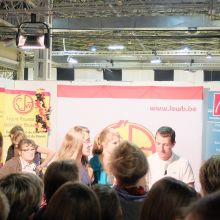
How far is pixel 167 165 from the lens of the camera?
14.3 ft

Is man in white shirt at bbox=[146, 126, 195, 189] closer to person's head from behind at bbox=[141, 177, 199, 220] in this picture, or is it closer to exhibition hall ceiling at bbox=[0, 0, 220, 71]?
person's head from behind at bbox=[141, 177, 199, 220]

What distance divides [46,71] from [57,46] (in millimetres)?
6040

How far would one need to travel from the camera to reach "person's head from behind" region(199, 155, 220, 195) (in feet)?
7.35

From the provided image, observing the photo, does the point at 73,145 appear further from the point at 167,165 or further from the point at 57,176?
the point at 57,176

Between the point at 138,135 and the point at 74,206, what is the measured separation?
4570 millimetres

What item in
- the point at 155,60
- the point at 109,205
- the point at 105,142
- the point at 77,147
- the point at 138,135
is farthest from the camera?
the point at 155,60

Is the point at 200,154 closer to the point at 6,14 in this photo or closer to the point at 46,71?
the point at 46,71

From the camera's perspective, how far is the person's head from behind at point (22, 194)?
194 centimetres

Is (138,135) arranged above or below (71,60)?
below

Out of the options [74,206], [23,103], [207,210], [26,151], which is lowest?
[26,151]

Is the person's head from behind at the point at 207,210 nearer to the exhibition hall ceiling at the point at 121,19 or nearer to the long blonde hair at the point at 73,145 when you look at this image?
the long blonde hair at the point at 73,145

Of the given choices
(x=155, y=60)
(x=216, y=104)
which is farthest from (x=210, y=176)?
(x=155, y=60)

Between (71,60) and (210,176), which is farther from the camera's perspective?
(71,60)

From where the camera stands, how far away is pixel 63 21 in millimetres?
9336
